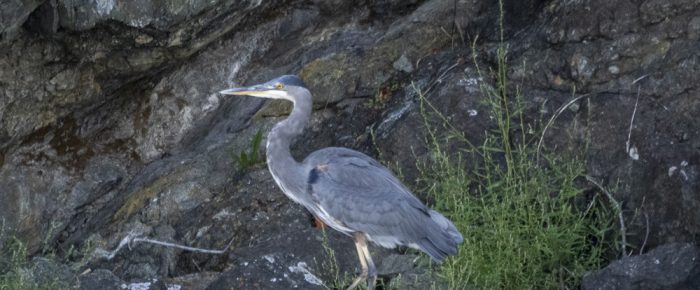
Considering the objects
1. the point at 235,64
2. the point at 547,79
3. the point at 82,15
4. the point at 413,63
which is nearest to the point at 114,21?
the point at 82,15

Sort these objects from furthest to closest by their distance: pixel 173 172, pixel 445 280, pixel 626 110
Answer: pixel 173 172 < pixel 626 110 < pixel 445 280

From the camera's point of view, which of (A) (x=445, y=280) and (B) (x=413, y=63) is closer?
(A) (x=445, y=280)

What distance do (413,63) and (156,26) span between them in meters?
1.70

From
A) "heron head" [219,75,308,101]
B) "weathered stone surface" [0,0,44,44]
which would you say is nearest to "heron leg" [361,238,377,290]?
"heron head" [219,75,308,101]

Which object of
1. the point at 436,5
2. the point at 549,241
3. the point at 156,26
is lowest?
the point at 549,241

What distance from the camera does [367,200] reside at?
7.22 meters

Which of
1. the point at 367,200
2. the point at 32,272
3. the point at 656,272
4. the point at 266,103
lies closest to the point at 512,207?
the point at 367,200

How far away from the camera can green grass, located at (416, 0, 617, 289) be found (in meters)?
7.30

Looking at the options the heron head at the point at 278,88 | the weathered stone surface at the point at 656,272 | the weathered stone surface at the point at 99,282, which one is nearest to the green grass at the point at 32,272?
the weathered stone surface at the point at 99,282

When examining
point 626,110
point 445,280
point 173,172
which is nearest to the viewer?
point 445,280

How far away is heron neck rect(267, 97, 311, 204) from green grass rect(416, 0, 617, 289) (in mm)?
749

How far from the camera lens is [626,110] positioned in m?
7.87

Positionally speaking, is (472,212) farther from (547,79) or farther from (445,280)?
(547,79)

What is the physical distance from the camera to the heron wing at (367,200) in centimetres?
716
